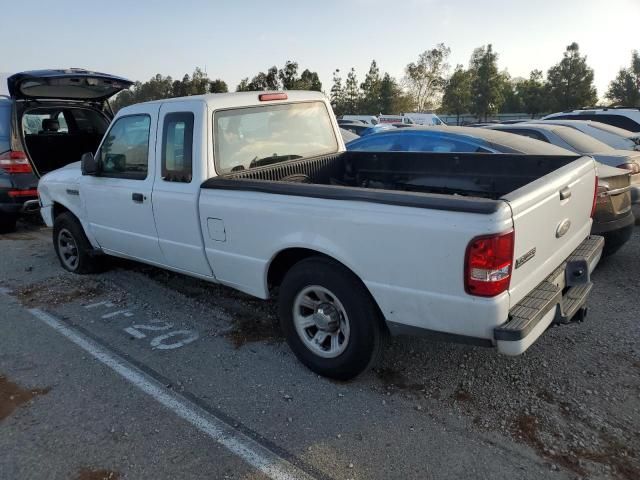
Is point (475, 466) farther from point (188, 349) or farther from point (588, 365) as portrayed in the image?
point (188, 349)

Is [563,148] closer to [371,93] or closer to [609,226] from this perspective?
[609,226]

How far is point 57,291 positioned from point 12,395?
6.83ft

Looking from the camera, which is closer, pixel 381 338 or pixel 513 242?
pixel 513 242

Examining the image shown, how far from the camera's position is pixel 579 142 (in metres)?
6.90

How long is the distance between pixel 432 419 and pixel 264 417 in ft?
3.28

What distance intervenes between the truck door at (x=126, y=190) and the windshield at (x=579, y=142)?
550 centimetres

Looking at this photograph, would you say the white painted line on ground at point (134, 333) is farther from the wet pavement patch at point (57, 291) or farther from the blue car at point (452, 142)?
the blue car at point (452, 142)

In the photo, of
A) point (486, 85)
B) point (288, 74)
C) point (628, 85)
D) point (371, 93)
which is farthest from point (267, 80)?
point (628, 85)

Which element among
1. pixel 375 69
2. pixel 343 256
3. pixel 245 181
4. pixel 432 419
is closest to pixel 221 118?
pixel 245 181

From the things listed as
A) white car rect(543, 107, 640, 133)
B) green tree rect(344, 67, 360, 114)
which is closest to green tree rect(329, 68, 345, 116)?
green tree rect(344, 67, 360, 114)

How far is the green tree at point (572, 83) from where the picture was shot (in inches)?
1896

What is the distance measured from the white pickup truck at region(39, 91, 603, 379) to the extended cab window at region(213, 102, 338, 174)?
13mm

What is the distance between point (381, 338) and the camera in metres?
3.08

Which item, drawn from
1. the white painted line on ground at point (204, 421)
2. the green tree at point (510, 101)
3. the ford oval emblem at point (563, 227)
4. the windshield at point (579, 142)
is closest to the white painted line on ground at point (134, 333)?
the white painted line on ground at point (204, 421)
